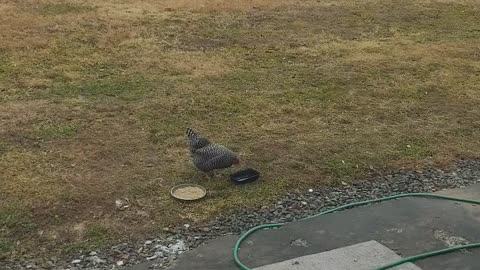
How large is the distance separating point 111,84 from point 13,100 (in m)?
1.01

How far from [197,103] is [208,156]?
1.68 m

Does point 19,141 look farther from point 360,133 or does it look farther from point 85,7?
point 85,7

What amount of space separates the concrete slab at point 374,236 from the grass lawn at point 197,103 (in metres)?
0.43

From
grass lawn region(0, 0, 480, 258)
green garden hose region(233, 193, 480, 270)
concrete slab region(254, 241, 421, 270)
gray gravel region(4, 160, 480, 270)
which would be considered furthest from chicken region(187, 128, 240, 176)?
concrete slab region(254, 241, 421, 270)

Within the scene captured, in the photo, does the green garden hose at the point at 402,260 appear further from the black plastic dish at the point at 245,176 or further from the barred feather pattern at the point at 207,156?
the barred feather pattern at the point at 207,156

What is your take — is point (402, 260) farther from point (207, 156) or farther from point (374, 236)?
point (207, 156)

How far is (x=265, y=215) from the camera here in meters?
4.06

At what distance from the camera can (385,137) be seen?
5363mm

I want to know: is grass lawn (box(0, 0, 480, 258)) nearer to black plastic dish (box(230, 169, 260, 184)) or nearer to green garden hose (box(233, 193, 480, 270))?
black plastic dish (box(230, 169, 260, 184))

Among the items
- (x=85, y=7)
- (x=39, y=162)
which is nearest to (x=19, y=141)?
(x=39, y=162)

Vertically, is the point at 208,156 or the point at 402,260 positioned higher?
the point at 208,156

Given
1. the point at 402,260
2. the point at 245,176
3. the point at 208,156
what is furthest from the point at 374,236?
the point at 208,156

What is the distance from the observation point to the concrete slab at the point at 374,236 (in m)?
3.56

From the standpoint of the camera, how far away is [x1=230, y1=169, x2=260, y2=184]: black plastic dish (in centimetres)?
442
